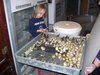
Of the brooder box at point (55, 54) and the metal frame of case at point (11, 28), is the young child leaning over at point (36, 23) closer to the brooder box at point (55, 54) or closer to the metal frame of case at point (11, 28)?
the brooder box at point (55, 54)

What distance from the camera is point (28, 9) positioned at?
4.33 ft

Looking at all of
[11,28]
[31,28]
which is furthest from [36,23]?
[11,28]

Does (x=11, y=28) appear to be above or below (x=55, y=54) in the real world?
above

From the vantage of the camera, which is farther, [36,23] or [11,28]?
[36,23]

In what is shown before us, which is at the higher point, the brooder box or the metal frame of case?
the metal frame of case

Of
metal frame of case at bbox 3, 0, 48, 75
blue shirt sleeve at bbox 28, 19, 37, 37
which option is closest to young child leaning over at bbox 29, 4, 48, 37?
blue shirt sleeve at bbox 28, 19, 37, 37

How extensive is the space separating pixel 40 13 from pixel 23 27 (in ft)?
1.02

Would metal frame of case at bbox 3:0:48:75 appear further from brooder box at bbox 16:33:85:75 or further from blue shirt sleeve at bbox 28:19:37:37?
blue shirt sleeve at bbox 28:19:37:37

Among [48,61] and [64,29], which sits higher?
[64,29]

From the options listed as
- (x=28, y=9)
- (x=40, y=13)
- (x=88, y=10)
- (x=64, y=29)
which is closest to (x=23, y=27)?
(x=28, y=9)

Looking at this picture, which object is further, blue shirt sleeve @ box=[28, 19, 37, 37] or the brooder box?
blue shirt sleeve @ box=[28, 19, 37, 37]

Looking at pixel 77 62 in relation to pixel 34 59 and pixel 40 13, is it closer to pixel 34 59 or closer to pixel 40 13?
pixel 34 59

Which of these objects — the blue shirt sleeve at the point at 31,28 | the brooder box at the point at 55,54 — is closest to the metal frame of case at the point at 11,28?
the brooder box at the point at 55,54

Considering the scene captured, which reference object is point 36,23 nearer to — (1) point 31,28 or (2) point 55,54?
(1) point 31,28
